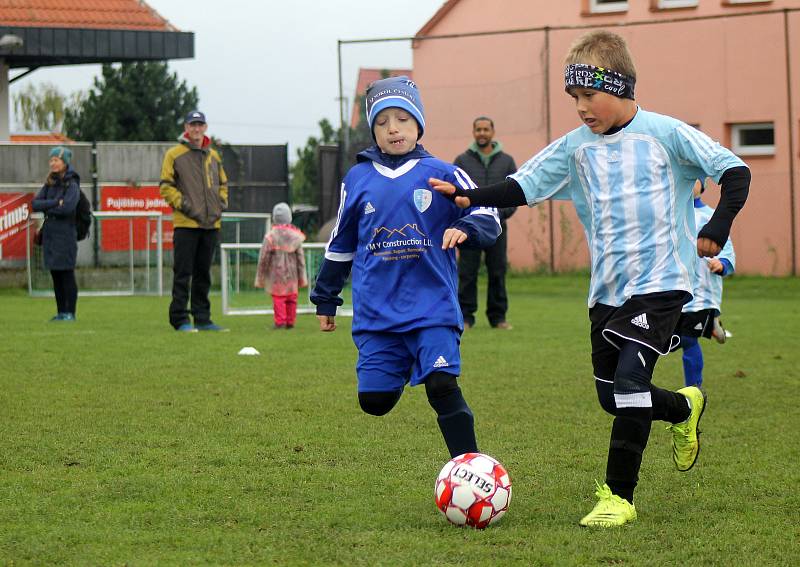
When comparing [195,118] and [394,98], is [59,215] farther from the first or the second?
[394,98]

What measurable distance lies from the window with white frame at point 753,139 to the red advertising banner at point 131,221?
32.6 ft

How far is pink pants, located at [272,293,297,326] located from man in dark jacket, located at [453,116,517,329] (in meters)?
1.85

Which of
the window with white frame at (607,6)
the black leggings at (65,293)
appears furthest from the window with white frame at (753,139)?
the black leggings at (65,293)

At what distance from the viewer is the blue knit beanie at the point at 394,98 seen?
5223mm

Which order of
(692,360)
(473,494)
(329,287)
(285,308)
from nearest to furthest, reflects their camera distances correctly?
1. (473,494)
2. (329,287)
3. (692,360)
4. (285,308)

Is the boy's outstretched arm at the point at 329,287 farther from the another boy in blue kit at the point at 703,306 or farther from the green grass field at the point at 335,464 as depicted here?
the another boy in blue kit at the point at 703,306

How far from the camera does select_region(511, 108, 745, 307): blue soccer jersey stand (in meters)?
4.82

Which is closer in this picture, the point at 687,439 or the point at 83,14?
the point at 687,439

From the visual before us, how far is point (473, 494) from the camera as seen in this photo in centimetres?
461

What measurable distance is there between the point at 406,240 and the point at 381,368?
19.8 inches

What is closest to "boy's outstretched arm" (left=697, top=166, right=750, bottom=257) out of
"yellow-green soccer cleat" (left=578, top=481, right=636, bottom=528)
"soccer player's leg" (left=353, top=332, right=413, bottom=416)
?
"yellow-green soccer cleat" (left=578, top=481, right=636, bottom=528)

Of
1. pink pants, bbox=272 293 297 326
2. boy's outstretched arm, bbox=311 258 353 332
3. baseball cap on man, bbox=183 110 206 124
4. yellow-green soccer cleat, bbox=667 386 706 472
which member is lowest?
yellow-green soccer cleat, bbox=667 386 706 472

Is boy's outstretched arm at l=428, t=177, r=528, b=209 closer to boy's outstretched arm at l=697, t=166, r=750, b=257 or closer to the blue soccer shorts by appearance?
the blue soccer shorts

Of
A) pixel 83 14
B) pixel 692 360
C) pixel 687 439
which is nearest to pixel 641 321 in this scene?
pixel 687 439
